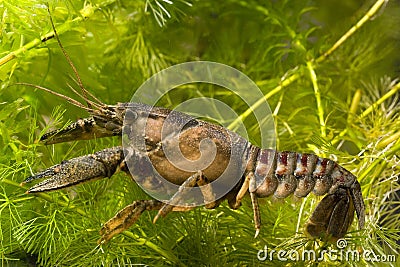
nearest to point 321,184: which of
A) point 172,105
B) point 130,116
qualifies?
point 130,116

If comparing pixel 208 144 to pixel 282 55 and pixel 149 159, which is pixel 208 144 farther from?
pixel 282 55

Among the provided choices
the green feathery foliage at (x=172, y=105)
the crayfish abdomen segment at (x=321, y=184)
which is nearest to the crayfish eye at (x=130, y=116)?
the green feathery foliage at (x=172, y=105)
